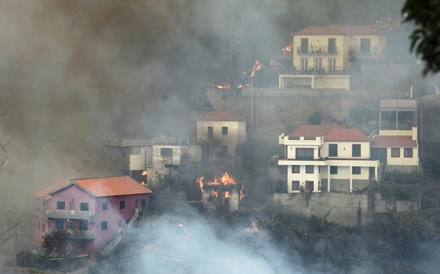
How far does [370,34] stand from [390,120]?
4.41 m

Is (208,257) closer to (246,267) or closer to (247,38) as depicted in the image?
(246,267)

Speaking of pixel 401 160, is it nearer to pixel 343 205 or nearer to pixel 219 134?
pixel 343 205

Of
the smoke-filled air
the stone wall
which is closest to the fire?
the smoke-filled air

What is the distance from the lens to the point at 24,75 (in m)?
38.7

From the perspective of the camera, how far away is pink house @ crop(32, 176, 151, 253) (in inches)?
1242

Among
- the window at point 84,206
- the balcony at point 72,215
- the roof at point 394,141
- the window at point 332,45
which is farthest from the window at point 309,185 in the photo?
the window at point 332,45

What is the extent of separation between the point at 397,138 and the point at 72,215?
30.8ft

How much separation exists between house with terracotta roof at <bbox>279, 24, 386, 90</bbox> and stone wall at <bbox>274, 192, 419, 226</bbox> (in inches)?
215

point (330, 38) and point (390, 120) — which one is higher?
point (330, 38)

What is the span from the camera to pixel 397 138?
3331cm

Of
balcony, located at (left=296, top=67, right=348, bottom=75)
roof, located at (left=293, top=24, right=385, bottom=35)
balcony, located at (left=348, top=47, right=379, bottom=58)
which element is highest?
roof, located at (left=293, top=24, right=385, bottom=35)

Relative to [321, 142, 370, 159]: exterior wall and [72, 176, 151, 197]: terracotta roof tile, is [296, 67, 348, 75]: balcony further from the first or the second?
[72, 176, 151, 197]: terracotta roof tile

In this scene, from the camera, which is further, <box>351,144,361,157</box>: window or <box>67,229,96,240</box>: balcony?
<box>351,144,361,157</box>: window

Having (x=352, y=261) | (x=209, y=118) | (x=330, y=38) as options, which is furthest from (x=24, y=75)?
(x=352, y=261)
